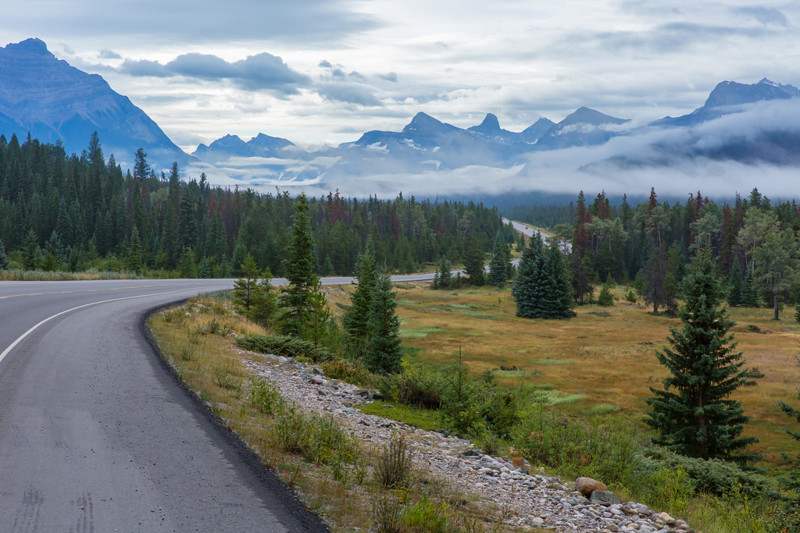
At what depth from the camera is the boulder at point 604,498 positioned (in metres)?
8.77

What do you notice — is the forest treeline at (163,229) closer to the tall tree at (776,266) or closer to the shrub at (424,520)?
the tall tree at (776,266)

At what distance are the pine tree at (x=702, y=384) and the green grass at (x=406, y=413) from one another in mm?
10568

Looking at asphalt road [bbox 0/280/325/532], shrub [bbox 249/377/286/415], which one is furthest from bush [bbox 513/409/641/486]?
asphalt road [bbox 0/280/325/532]

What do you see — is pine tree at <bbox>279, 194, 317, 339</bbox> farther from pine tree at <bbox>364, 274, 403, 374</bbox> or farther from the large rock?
the large rock

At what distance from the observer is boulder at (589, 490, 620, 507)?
877 cm

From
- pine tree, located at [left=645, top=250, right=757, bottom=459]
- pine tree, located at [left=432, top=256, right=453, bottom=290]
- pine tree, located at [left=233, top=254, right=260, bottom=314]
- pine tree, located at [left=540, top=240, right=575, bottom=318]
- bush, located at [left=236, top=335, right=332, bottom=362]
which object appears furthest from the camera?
pine tree, located at [left=432, top=256, right=453, bottom=290]

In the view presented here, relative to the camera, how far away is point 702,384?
1977cm

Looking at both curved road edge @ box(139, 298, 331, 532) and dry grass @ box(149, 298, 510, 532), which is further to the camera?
dry grass @ box(149, 298, 510, 532)

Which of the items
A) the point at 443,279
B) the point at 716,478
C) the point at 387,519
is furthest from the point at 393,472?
the point at 443,279

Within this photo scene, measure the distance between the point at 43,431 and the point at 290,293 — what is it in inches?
861

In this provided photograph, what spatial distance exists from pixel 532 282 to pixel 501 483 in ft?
215

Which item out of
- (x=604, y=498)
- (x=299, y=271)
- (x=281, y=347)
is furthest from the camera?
(x=299, y=271)

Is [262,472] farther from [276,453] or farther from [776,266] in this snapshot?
[776,266]

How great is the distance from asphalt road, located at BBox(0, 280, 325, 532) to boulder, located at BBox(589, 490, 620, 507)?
203 inches
